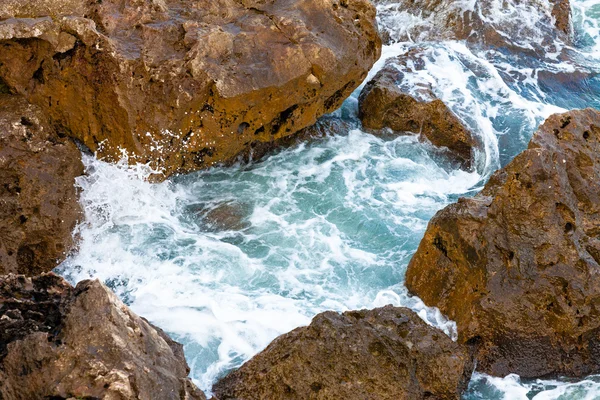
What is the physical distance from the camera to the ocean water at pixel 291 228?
6988 mm

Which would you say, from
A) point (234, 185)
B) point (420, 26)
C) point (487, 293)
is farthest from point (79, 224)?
point (420, 26)

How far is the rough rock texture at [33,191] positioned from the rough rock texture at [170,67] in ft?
1.16

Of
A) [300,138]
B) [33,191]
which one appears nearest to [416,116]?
[300,138]

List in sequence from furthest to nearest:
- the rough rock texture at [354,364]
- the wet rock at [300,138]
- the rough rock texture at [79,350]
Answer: the wet rock at [300,138] < the rough rock texture at [354,364] < the rough rock texture at [79,350]

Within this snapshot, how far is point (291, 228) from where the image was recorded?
8.48m

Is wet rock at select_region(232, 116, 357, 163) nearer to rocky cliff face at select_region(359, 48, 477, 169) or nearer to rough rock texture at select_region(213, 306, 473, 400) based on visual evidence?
rocky cliff face at select_region(359, 48, 477, 169)

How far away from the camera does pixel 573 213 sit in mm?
6637

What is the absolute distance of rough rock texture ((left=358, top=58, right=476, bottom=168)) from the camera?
986 cm

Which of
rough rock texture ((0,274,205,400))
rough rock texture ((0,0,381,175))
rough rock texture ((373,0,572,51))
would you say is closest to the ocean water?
rough rock texture ((0,0,381,175))

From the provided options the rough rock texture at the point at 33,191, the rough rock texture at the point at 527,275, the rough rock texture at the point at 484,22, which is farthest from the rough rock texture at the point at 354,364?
the rough rock texture at the point at 484,22

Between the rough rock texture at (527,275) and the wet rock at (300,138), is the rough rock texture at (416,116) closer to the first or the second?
the wet rock at (300,138)

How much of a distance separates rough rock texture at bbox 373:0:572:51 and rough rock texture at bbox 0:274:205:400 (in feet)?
30.1

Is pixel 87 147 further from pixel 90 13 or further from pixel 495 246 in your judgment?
pixel 495 246

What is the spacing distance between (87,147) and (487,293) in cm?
490
